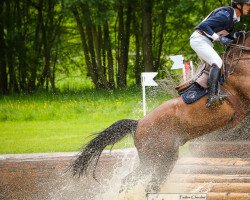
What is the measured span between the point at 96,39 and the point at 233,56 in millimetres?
19677

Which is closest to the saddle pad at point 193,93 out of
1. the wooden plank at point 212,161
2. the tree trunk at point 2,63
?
the wooden plank at point 212,161

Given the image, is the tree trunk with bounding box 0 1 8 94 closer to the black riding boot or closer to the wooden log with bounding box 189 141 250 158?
the wooden log with bounding box 189 141 250 158

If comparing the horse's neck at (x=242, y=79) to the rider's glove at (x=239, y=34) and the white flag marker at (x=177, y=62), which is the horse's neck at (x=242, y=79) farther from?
the white flag marker at (x=177, y=62)

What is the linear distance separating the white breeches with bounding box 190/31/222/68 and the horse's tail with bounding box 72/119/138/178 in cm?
85

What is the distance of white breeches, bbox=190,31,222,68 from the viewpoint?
6078mm

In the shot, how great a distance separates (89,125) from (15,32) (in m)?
11.8

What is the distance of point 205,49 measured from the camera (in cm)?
613

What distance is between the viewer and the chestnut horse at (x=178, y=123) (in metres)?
6.10

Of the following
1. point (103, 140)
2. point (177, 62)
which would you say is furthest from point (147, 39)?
point (103, 140)

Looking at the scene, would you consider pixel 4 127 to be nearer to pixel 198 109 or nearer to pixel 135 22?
pixel 198 109

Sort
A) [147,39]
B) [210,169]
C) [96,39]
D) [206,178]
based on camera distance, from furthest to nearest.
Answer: [96,39] < [147,39] < [210,169] < [206,178]

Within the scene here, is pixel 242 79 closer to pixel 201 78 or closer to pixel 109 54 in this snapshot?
pixel 201 78

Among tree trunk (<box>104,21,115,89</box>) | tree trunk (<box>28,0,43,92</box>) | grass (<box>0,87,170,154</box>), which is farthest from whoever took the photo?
tree trunk (<box>104,21,115,89</box>)

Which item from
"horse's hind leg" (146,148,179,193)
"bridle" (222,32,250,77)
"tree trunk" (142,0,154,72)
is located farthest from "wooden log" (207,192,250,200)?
"tree trunk" (142,0,154,72)
